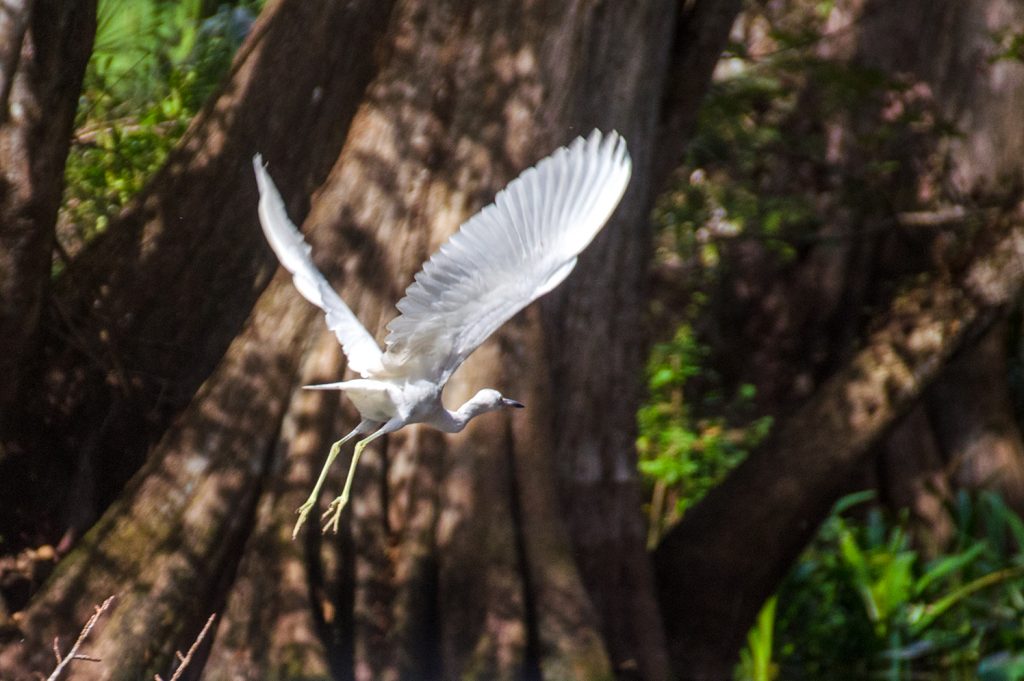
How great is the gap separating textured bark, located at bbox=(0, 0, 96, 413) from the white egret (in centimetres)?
102

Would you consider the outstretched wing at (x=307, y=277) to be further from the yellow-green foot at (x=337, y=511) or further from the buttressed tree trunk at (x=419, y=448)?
the buttressed tree trunk at (x=419, y=448)

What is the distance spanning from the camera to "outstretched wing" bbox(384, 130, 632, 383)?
3.40 m

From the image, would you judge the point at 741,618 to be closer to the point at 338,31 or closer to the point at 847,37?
the point at 338,31

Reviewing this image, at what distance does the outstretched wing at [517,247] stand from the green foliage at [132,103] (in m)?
2.36

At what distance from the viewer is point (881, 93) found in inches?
284

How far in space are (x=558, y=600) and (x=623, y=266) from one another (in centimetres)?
139

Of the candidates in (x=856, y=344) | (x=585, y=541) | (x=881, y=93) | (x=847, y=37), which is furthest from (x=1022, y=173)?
(x=585, y=541)

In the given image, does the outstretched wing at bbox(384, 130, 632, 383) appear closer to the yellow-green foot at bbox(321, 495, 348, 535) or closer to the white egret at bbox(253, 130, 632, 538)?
the white egret at bbox(253, 130, 632, 538)

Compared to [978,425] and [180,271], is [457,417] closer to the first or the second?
[180,271]

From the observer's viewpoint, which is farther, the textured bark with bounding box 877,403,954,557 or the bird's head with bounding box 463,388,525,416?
the textured bark with bounding box 877,403,954,557

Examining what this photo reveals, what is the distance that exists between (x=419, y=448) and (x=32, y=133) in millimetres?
1691

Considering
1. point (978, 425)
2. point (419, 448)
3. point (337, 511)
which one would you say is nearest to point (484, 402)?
point (337, 511)

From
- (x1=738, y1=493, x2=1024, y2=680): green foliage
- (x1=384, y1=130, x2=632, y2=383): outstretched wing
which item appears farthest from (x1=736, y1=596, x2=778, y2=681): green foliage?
(x1=384, y1=130, x2=632, y2=383): outstretched wing

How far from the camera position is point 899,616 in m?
7.06
